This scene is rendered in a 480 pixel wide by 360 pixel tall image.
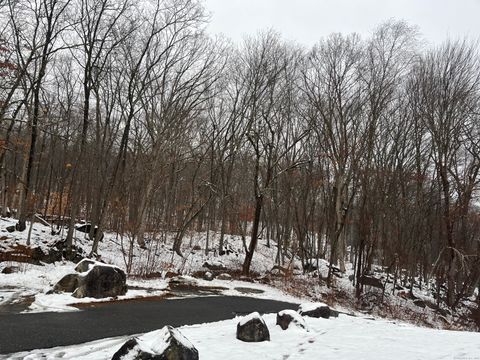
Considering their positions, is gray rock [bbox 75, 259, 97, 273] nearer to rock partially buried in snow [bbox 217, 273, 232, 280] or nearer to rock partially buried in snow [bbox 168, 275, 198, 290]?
rock partially buried in snow [bbox 168, 275, 198, 290]

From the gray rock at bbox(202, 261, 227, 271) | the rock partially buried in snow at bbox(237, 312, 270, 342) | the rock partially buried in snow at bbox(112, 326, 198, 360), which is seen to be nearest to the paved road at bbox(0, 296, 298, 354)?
the rock partially buried in snow at bbox(112, 326, 198, 360)

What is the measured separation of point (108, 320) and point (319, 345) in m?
4.46

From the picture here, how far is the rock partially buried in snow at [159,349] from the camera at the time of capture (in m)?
5.05

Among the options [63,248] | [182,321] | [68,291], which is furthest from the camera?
[63,248]

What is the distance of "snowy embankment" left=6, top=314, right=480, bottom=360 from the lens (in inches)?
238

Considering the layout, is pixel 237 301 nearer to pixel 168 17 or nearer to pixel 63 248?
pixel 63 248

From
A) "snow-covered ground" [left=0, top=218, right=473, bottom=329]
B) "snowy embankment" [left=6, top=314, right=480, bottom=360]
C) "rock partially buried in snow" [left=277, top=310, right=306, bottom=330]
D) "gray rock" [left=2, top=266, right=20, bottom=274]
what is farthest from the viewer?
"gray rock" [left=2, top=266, right=20, bottom=274]

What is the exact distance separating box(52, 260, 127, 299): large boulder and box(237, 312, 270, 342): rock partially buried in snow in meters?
4.87

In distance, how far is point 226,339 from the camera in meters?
7.33

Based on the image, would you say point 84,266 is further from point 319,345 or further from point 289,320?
point 319,345

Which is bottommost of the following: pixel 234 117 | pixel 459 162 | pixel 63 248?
pixel 63 248

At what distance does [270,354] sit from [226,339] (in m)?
1.16

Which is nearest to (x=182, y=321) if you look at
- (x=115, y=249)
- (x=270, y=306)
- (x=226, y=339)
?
(x=226, y=339)

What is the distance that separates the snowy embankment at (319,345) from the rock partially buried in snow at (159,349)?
88 centimetres
